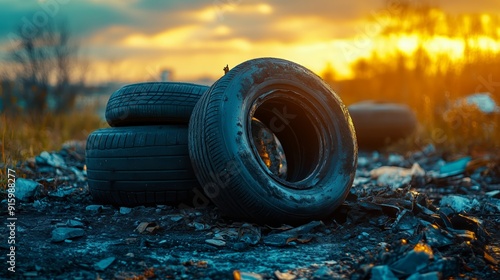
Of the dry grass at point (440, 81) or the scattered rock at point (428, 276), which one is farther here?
the dry grass at point (440, 81)

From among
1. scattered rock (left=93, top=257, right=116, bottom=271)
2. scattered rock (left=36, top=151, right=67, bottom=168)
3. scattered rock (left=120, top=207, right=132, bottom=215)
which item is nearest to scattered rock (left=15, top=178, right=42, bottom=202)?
scattered rock (left=120, top=207, right=132, bottom=215)

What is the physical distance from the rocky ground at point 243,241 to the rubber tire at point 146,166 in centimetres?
12

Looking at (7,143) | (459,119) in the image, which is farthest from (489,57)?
(7,143)

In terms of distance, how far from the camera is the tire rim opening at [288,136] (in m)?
3.92

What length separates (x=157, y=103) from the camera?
13.5 ft

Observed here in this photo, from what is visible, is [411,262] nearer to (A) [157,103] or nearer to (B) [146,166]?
(B) [146,166]

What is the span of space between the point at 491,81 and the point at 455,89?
149 centimetres

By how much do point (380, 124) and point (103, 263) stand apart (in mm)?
7592

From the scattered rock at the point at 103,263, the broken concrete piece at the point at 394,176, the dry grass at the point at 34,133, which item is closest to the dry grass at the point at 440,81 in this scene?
the broken concrete piece at the point at 394,176

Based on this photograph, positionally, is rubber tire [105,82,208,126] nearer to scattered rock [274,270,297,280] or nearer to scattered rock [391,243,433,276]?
scattered rock [274,270,297,280]

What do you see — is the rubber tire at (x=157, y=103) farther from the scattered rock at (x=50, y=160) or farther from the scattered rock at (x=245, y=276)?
the scattered rock at (x=50, y=160)

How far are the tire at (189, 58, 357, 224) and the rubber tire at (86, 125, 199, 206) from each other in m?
0.41

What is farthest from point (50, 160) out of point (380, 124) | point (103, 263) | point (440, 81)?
point (440, 81)

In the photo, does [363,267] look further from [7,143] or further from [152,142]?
[7,143]
